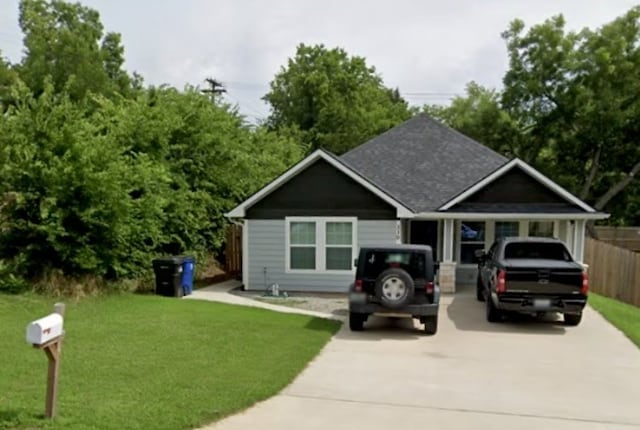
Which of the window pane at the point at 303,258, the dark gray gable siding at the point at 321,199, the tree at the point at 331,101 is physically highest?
the tree at the point at 331,101

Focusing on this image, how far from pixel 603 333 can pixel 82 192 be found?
11597 millimetres

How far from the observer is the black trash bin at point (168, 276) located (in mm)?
13758

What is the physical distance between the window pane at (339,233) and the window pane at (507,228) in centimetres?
537

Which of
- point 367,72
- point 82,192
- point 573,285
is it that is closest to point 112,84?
point 367,72

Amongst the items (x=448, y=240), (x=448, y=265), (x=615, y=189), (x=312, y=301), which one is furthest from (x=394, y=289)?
(x=615, y=189)

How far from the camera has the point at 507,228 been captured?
1773 centimetres

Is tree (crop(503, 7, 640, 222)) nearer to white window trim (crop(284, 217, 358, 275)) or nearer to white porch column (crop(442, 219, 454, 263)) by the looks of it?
white porch column (crop(442, 219, 454, 263))

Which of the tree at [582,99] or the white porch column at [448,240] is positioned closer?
the white porch column at [448,240]

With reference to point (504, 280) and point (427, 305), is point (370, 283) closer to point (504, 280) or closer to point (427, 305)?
point (427, 305)

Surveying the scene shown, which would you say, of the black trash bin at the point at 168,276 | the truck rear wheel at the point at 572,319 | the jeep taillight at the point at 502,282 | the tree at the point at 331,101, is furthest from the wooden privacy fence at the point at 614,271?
the tree at the point at 331,101

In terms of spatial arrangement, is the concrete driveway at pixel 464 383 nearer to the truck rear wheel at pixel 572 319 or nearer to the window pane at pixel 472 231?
the truck rear wheel at pixel 572 319

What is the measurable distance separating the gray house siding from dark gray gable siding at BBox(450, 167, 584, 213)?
3580 mm

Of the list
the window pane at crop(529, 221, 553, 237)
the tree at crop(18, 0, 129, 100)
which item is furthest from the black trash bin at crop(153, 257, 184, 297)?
the tree at crop(18, 0, 129, 100)

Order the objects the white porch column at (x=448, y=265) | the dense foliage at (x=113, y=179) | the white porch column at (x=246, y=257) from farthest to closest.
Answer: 1. the white porch column at (x=246, y=257)
2. the white porch column at (x=448, y=265)
3. the dense foliage at (x=113, y=179)
